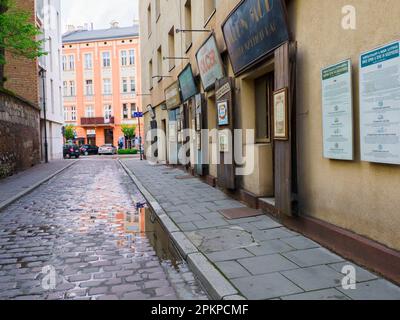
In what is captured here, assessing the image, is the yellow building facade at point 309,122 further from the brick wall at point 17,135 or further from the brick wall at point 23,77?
the brick wall at point 23,77

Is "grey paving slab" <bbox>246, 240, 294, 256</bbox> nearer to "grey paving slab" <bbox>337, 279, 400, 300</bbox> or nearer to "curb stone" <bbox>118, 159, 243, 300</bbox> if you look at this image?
"curb stone" <bbox>118, 159, 243, 300</bbox>

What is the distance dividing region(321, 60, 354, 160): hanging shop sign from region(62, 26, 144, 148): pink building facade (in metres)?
54.5

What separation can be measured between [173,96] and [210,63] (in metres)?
6.18

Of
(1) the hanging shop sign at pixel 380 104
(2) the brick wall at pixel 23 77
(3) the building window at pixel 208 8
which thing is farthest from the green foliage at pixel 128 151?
(1) the hanging shop sign at pixel 380 104

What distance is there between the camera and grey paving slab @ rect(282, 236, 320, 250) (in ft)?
17.4

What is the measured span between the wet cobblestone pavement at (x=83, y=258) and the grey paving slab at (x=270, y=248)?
0.91m

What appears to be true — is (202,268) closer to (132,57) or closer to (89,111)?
(132,57)

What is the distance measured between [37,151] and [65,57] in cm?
4048

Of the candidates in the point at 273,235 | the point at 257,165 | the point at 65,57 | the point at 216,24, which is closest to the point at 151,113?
the point at 216,24

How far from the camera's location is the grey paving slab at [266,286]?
3.85m

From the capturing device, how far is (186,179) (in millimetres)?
13539

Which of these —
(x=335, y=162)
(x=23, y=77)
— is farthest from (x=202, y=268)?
(x=23, y=77)

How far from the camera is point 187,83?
13914 millimetres
